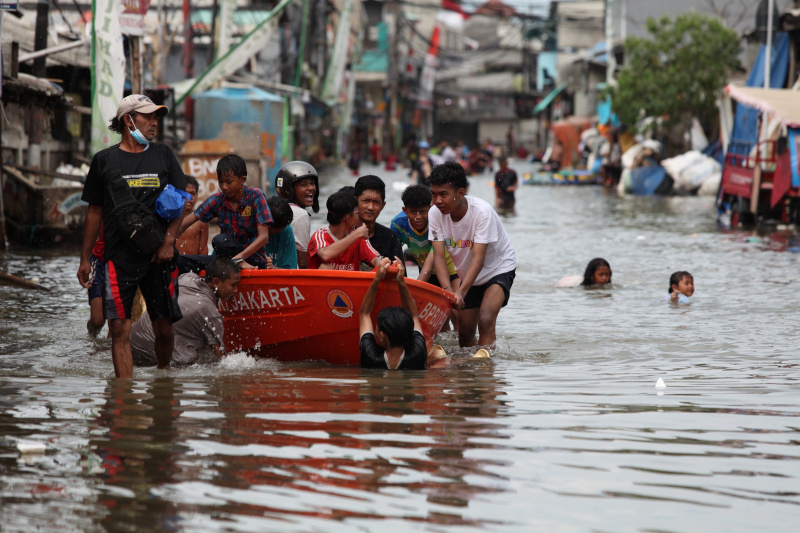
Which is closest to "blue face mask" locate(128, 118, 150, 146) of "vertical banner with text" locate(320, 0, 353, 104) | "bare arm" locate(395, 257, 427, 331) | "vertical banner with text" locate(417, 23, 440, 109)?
"bare arm" locate(395, 257, 427, 331)

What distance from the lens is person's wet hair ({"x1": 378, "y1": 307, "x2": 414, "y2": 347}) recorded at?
6812 millimetres

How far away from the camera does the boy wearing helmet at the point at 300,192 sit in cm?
815

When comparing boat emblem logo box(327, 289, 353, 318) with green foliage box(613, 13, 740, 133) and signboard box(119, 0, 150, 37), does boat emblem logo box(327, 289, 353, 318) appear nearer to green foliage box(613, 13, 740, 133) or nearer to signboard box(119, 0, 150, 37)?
signboard box(119, 0, 150, 37)

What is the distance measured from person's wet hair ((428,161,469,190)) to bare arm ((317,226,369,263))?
1.98 feet

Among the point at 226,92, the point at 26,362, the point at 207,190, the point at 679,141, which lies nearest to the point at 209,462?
the point at 26,362

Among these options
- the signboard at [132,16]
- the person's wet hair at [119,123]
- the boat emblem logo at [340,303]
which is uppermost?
the signboard at [132,16]

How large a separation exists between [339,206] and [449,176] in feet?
2.63

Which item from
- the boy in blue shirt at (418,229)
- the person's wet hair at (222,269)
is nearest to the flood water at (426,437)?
the person's wet hair at (222,269)

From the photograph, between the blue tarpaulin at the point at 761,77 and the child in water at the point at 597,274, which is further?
the blue tarpaulin at the point at 761,77

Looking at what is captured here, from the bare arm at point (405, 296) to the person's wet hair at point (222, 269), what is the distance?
1.11m

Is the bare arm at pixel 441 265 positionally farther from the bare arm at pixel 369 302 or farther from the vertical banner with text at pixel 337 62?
the vertical banner with text at pixel 337 62

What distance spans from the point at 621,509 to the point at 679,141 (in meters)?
33.9

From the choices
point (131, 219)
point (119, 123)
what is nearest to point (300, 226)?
point (119, 123)

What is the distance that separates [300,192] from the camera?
26.8 ft
